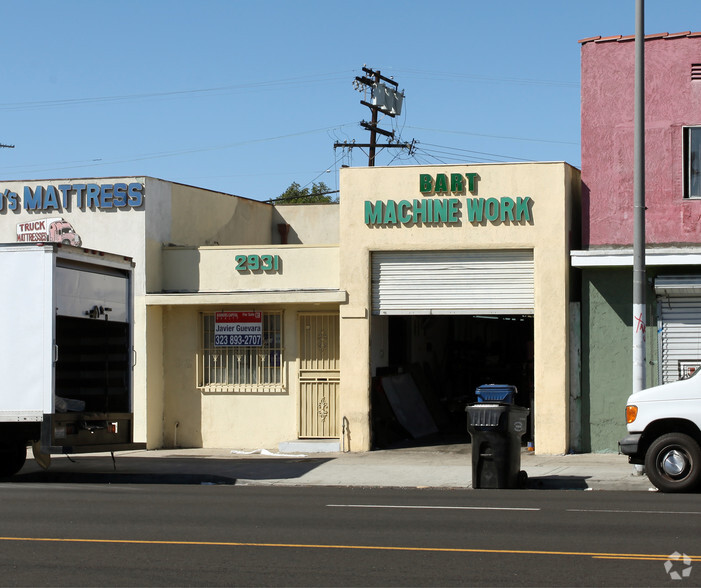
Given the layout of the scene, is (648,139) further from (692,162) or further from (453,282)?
(453,282)

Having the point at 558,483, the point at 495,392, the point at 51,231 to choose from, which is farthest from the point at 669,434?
the point at 51,231

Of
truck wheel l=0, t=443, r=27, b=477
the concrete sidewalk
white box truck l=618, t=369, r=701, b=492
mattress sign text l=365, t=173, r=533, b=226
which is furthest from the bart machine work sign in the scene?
white box truck l=618, t=369, r=701, b=492

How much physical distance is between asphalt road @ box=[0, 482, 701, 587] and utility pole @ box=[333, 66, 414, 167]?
26187mm

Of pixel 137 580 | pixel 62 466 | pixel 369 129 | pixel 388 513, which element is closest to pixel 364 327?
pixel 62 466

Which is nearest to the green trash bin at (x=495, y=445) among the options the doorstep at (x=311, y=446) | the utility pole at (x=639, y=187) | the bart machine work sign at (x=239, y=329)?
the utility pole at (x=639, y=187)

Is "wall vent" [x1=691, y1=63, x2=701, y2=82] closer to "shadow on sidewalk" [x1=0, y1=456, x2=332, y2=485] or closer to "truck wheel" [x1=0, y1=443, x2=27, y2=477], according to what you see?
"shadow on sidewalk" [x1=0, y1=456, x2=332, y2=485]

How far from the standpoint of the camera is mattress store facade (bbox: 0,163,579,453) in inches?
786

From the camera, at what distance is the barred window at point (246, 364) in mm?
21797

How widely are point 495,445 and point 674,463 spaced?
7.79ft

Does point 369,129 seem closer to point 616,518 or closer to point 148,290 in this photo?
point 148,290

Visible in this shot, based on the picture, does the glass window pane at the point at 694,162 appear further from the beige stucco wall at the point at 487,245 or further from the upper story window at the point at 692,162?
the beige stucco wall at the point at 487,245

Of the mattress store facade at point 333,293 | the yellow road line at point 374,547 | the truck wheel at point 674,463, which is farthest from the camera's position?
the mattress store facade at point 333,293

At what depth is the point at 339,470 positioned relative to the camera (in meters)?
17.8

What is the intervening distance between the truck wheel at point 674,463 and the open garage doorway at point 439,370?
6.64 m
